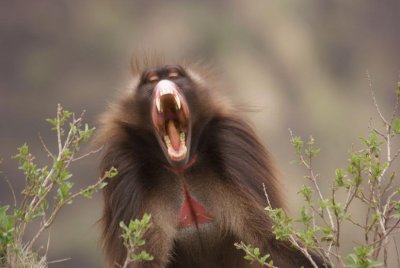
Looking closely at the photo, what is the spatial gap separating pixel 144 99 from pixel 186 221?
0.55 m

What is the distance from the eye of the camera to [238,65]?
1313 cm

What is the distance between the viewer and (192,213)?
4203 mm

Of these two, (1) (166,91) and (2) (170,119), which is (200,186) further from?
(1) (166,91)

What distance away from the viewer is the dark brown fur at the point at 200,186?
405 centimetres

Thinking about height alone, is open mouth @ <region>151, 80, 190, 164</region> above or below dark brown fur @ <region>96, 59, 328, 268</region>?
above

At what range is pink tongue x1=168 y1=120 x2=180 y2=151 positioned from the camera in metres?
4.09

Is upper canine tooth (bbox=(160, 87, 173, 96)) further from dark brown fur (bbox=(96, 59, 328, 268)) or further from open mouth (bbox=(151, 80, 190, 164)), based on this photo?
dark brown fur (bbox=(96, 59, 328, 268))

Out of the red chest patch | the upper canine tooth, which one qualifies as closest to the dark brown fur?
the red chest patch

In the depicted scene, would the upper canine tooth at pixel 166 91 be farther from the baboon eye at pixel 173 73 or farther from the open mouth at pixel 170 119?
the baboon eye at pixel 173 73

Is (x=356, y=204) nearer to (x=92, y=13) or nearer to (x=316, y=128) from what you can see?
(x=316, y=128)

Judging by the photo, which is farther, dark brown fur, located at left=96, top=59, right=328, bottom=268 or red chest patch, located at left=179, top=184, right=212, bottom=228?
red chest patch, located at left=179, top=184, right=212, bottom=228

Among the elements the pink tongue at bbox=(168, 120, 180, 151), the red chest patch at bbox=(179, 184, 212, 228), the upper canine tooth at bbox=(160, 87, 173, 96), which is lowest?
the red chest patch at bbox=(179, 184, 212, 228)

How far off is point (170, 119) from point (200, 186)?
0.32m

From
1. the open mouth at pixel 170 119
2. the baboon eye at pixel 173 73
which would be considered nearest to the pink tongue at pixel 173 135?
the open mouth at pixel 170 119
